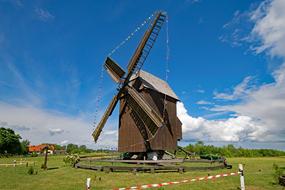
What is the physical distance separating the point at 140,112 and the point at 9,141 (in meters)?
54.3

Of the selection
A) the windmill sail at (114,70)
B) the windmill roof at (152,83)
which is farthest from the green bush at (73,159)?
the windmill roof at (152,83)

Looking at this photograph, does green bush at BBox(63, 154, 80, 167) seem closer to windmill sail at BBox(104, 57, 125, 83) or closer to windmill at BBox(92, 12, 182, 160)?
windmill at BBox(92, 12, 182, 160)

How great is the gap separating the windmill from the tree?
48.4m

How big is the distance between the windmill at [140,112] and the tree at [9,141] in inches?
1905

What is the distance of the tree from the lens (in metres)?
64.1

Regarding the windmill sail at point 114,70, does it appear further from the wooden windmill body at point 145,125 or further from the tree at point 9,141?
the tree at point 9,141

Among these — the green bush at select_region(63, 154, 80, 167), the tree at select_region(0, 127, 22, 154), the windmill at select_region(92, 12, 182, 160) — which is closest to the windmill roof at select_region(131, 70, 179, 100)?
the windmill at select_region(92, 12, 182, 160)

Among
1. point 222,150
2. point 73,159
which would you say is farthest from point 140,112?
point 222,150

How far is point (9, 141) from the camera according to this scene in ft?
214

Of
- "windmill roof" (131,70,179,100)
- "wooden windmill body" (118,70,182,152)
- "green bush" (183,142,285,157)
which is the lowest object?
"green bush" (183,142,285,157)

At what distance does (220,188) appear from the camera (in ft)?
37.8

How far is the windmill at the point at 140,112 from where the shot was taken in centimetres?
2398

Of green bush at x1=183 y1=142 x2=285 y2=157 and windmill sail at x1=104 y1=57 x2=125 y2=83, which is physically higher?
windmill sail at x1=104 y1=57 x2=125 y2=83

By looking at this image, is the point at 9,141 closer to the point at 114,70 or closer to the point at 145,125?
the point at 114,70
